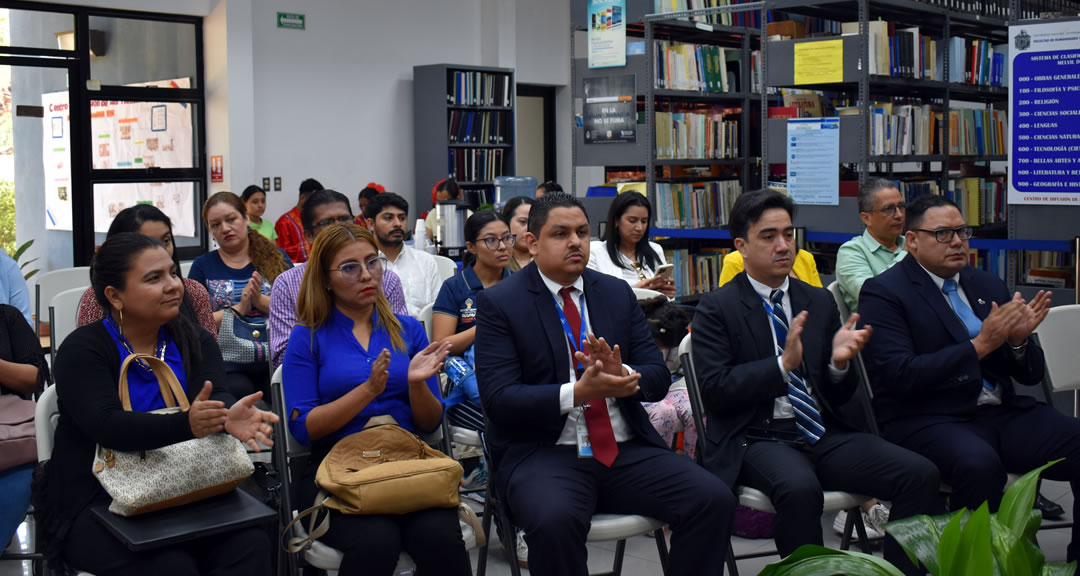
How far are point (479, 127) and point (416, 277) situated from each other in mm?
6543

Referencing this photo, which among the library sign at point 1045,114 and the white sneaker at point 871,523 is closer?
the white sneaker at point 871,523

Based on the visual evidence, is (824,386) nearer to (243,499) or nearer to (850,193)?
(243,499)

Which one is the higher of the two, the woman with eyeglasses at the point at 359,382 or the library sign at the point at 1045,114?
the library sign at the point at 1045,114

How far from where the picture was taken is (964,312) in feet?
11.9

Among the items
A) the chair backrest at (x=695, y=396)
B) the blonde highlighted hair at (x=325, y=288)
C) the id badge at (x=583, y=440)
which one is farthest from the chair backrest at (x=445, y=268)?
the id badge at (x=583, y=440)

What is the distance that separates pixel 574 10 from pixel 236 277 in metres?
3.86

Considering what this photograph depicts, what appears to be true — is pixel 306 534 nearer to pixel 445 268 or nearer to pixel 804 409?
pixel 804 409

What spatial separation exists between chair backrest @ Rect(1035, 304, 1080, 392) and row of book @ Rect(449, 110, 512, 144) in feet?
26.6

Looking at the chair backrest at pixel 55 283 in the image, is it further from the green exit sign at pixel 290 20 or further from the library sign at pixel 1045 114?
the green exit sign at pixel 290 20

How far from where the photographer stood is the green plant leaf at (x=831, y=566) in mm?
1774

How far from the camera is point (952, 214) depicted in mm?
3564

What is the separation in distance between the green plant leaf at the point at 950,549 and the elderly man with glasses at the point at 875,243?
276 cm

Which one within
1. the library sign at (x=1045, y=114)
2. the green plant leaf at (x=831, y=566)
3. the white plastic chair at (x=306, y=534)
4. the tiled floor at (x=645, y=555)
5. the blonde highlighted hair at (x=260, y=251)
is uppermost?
the library sign at (x=1045, y=114)

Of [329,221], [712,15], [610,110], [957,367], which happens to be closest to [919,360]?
[957,367]
